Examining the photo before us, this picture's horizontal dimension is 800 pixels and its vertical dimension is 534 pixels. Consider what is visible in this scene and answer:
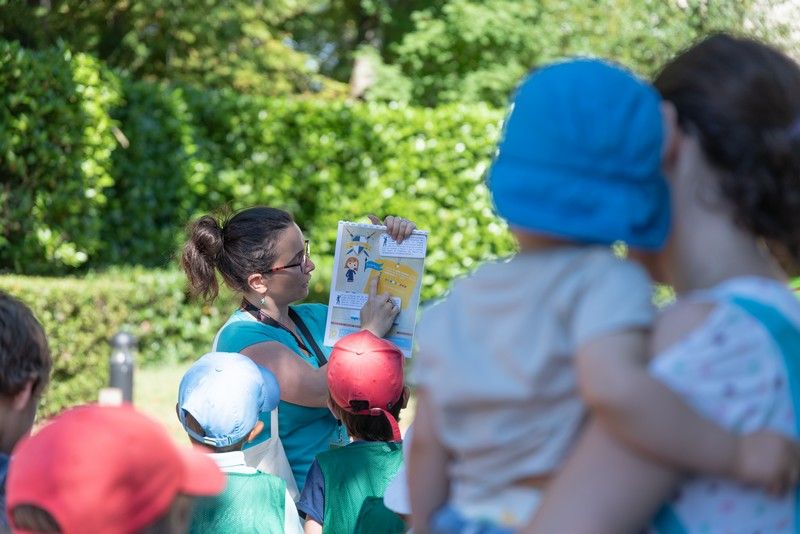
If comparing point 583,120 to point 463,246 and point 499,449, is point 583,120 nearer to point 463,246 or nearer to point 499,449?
point 499,449

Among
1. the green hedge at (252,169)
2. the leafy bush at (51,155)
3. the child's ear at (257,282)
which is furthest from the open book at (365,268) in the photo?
the green hedge at (252,169)

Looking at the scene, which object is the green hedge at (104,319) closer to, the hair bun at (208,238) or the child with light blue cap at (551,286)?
the hair bun at (208,238)

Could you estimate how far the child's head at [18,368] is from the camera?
238cm

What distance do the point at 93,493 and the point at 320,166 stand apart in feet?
36.1

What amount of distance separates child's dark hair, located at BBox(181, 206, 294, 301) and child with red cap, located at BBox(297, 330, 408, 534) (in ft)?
2.58

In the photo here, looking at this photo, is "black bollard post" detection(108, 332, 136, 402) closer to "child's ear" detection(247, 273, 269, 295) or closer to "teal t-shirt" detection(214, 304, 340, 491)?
"teal t-shirt" detection(214, 304, 340, 491)

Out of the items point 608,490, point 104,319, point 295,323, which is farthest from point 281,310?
point 104,319

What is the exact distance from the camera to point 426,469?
1.71 meters

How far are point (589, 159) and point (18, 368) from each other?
4.80 ft

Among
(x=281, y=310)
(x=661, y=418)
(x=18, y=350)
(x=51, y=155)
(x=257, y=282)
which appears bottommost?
(x=51, y=155)

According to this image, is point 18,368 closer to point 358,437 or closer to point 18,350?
point 18,350

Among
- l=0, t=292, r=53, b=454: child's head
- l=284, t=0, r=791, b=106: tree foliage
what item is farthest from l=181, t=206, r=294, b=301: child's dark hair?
l=284, t=0, r=791, b=106: tree foliage

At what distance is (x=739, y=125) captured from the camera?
1.53 m

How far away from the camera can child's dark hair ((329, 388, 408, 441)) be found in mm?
3318
